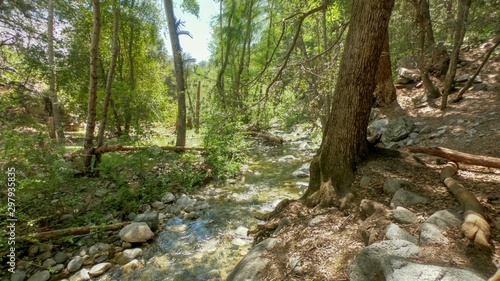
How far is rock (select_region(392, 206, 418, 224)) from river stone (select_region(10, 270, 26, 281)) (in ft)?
15.1

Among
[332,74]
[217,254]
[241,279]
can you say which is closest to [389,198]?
[241,279]

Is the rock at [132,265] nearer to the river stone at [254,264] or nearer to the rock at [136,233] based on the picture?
the rock at [136,233]

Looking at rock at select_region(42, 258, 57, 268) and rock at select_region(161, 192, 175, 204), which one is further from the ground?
rock at select_region(161, 192, 175, 204)

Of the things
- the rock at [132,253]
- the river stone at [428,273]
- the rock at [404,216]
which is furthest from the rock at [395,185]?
the rock at [132,253]

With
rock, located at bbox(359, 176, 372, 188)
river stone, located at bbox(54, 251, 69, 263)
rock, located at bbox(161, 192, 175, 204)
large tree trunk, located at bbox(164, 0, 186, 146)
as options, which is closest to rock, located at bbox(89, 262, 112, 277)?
river stone, located at bbox(54, 251, 69, 263)

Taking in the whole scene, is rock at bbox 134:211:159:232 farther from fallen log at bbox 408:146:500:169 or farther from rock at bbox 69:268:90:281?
fallen log at bbox 408:146:500:169

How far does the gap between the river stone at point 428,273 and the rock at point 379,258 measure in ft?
0.20

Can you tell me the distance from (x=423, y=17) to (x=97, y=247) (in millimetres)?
8391

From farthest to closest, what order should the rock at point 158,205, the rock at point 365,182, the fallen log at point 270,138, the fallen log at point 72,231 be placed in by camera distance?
the fallen log at point 270,138 → the rock at point 158,205 → the fallen log at point 72,231 → the rock at point 365,182

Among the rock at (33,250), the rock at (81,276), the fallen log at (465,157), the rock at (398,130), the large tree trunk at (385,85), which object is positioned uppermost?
the large tree trunk at (385,85)

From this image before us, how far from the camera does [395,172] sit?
10.3ft

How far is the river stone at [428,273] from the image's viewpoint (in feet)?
4.37

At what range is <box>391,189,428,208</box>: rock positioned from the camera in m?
2.39

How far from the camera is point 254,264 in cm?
238
